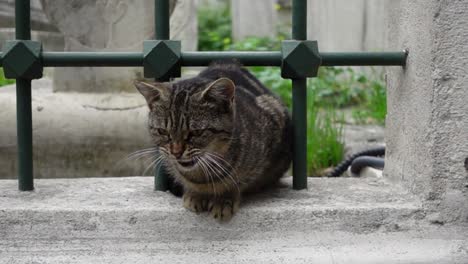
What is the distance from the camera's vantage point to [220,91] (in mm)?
2428

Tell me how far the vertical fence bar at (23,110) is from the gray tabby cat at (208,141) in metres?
0.34

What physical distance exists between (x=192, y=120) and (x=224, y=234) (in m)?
0.38

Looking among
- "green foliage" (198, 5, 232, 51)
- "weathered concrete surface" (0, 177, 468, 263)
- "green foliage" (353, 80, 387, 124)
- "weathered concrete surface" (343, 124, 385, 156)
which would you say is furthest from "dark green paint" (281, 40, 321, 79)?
"green foliage" (198, 5, 232, 51)

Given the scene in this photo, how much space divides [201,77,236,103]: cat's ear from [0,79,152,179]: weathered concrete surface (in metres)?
1.00

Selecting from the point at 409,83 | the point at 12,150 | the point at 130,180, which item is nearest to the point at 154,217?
the point at 130,180

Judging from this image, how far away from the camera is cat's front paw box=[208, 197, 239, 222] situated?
231cm

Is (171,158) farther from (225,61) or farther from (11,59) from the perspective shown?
(11,59)

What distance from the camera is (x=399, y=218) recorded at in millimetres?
2303

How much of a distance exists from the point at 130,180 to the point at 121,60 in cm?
44

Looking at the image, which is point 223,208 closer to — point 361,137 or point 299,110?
point 299,110

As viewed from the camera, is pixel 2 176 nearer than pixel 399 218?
No

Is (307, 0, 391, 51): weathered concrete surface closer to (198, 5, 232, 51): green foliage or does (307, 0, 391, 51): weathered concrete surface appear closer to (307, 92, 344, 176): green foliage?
(198, 5, 232, 51): green foliage

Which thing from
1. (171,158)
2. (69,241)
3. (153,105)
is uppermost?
(153,105)

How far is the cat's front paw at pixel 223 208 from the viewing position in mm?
2314
